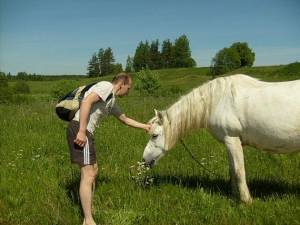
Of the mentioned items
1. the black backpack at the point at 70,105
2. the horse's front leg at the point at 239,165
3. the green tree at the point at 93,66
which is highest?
the green tree at the point at 93,66

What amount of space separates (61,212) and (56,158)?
2679 millimetres

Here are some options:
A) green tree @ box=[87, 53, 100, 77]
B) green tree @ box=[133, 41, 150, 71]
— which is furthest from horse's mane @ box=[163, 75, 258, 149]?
green tree @ box=[87, 53, 100, 77]

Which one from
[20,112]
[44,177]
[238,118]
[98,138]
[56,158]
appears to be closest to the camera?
[238,118]

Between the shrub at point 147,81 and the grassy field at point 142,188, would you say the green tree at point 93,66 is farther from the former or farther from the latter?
the grassy field at point 142,188

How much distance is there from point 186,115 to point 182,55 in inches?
4186

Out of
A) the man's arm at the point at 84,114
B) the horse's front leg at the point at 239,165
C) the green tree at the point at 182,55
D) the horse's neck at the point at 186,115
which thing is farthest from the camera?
the green tree at the point at 182,55

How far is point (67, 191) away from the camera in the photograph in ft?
19.3

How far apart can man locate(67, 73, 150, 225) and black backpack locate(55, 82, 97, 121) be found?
0.08 metres

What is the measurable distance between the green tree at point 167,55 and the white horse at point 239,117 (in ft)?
349

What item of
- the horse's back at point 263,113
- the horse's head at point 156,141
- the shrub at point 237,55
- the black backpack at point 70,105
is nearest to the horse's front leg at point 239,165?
the horse's back at point 263,113

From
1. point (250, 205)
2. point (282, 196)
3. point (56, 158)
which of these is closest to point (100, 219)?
point (250, 205)

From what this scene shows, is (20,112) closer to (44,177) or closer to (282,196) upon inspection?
(44,177)

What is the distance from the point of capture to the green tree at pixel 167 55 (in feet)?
365

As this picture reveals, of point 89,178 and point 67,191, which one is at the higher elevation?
point 89,178
